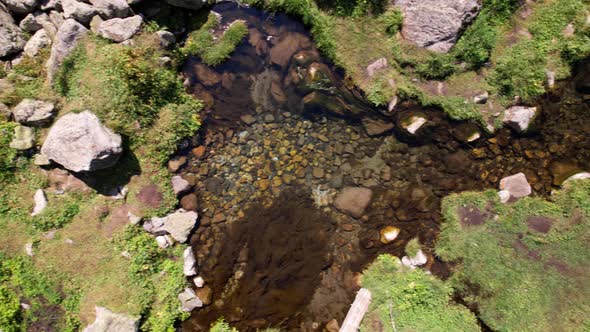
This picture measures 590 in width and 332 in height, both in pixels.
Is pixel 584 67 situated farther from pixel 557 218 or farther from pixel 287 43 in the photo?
pixel 287 43

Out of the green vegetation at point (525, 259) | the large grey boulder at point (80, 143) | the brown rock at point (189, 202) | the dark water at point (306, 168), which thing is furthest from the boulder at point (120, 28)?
the green vegetation at point (525, 259)

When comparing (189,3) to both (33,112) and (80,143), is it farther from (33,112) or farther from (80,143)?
(33,112)

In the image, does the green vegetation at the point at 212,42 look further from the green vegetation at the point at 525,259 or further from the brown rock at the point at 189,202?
the green vegetation at the point at 525,259

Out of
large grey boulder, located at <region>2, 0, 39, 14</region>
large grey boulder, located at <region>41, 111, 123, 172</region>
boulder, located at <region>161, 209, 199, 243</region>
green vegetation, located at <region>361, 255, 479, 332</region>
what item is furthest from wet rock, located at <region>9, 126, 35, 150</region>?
green vegetation, located at <region>361, 255, 479, 332</region>

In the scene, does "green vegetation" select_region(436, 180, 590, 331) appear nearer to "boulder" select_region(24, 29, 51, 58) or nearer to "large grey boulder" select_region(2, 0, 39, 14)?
"boulder" select_region(24, 29, 51, 58)

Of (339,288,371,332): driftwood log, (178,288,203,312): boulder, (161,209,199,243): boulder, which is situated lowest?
(178,288,203,312): boulder

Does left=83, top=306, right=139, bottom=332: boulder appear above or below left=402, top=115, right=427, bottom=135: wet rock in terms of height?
below

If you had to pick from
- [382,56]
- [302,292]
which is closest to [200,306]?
[302,292]
